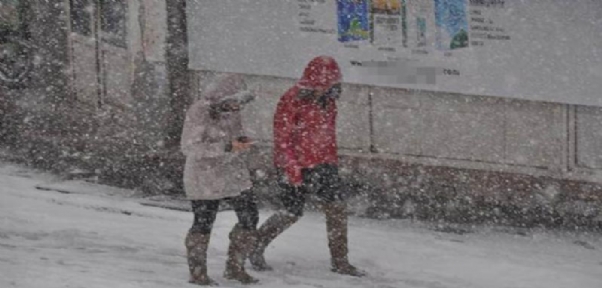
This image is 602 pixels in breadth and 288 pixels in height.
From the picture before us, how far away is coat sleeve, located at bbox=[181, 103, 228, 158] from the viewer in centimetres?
901

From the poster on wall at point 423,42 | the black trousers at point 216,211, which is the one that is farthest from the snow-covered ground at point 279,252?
the poster on wall at point 423,42

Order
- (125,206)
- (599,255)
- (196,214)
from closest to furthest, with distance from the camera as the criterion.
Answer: (196,214) < (599,255) < (125,206)

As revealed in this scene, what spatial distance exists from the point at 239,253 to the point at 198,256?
1.07 ft

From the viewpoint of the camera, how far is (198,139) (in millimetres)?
8992

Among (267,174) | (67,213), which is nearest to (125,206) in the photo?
(67,213)

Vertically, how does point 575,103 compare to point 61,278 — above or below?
above

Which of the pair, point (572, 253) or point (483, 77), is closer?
point (572, 253)

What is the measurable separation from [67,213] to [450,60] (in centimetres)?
370

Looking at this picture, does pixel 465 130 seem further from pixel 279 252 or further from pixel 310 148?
pixel 310 148

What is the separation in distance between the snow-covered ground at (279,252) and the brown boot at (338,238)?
0.31ft

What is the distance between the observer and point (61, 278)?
9.35 metres

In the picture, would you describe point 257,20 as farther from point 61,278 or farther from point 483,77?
point 61,278

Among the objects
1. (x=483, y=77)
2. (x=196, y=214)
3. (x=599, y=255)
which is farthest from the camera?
(x=483, y=77)

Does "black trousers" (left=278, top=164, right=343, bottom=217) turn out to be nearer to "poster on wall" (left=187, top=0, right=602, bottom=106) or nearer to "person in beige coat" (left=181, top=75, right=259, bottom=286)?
"person in beige coat" (left=181, top=75, right=259, bottom=286)
